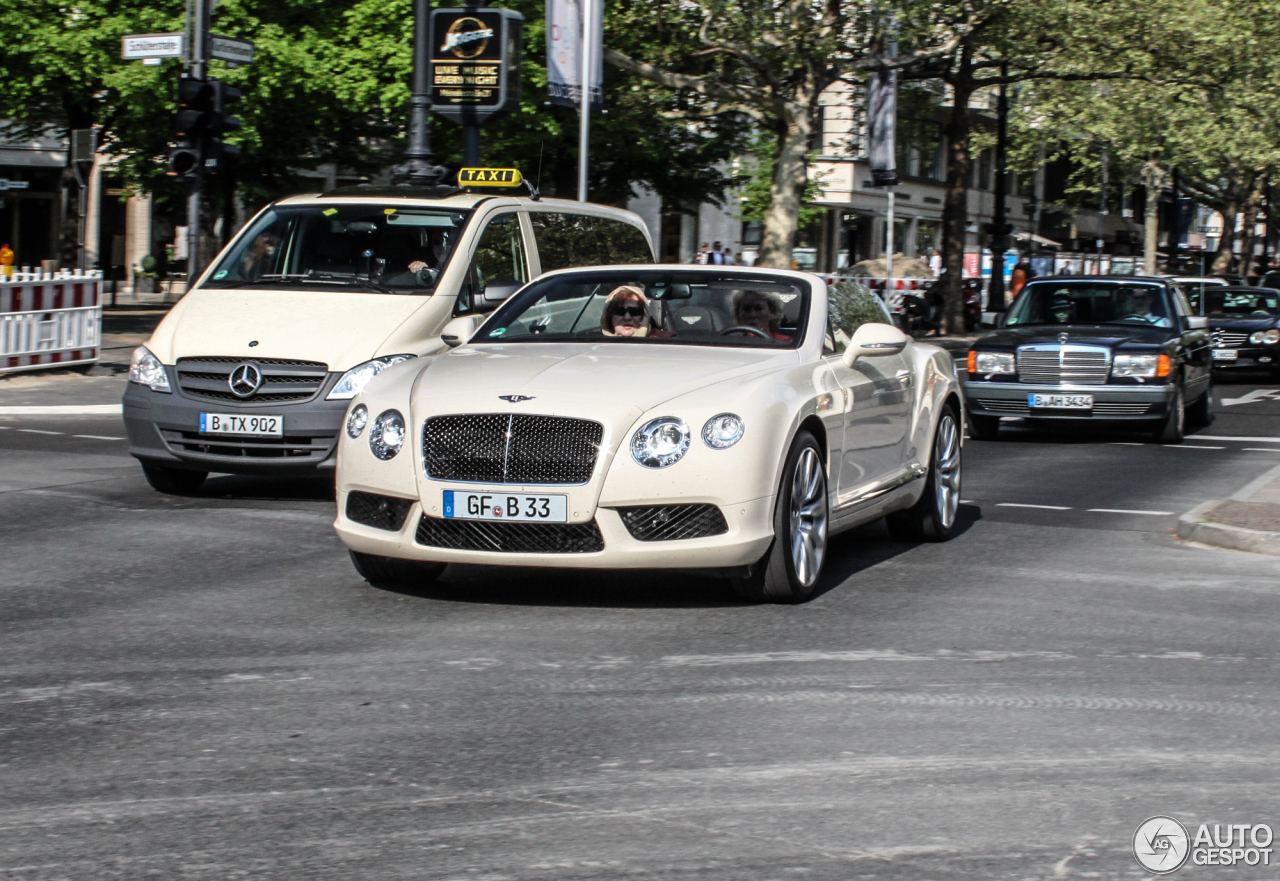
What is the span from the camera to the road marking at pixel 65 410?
16.8 m

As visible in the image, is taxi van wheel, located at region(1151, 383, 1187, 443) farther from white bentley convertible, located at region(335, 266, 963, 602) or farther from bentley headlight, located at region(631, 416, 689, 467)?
bentley headlight, located at region(631, 416, 689, 467)

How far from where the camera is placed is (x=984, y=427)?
17.4 metres

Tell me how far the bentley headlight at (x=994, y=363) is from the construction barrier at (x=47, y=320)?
10004 mm

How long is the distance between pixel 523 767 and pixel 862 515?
3975mm

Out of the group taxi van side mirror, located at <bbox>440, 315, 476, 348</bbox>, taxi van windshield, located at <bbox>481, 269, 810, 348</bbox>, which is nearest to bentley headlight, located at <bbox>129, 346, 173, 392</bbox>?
taxi van side mirror, located at <bbox>440, 315, 476, 348</bbox>

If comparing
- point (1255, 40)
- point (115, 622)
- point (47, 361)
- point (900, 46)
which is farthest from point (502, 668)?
point (1255, 40)

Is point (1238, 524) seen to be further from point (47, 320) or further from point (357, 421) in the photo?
point (47, 320)

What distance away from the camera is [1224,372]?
28578 mm

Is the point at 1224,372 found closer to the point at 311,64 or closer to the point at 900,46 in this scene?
the point at 900,46

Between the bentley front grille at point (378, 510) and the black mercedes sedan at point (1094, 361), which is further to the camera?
the black mercedes sedan at point (1094, 361)

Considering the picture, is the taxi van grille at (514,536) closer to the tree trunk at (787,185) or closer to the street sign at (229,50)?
the street sign at (229,50)

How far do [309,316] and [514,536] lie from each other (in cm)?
407

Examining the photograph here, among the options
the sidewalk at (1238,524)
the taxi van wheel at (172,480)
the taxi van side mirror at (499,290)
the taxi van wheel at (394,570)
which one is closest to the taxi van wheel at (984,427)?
the sidewalk at (1238,524)

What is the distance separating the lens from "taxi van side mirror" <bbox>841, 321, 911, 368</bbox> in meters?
8.32
